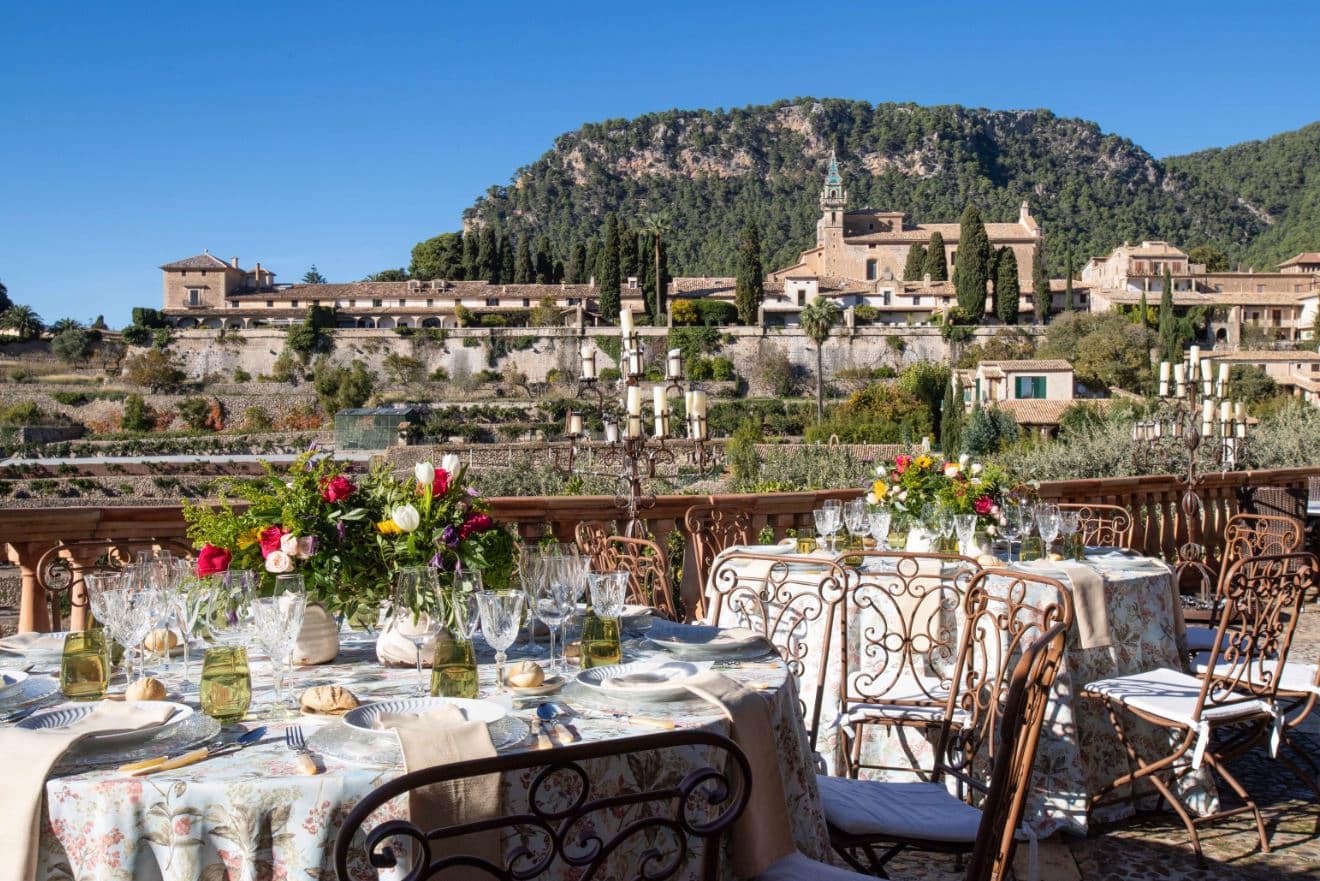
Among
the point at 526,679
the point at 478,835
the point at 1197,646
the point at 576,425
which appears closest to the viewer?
the point at 478,835

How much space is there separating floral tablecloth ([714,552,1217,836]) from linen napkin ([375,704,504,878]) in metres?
2.02

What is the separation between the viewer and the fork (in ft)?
5.08

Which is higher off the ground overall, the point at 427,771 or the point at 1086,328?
the point at 1086,328

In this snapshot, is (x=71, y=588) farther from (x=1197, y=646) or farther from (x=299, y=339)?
(x=299, y=339)

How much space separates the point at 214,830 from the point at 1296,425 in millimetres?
13590

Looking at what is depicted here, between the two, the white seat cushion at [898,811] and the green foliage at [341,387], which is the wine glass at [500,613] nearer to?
the white seat cushion at [898,811]

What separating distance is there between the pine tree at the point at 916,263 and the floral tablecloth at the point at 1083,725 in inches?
2355

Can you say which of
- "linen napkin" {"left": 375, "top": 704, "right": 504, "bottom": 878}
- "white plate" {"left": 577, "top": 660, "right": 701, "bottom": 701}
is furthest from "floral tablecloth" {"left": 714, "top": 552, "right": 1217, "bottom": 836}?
"linen napkin" {"left": 375, "top": 704, "right": 504, "bottom": 878}

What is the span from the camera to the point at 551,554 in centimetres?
246

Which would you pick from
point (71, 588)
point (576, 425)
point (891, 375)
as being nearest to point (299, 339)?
point (891, 375)

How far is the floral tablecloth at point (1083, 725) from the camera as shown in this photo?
11.4 feet

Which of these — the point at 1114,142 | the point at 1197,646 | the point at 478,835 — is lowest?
the point at 1197,646

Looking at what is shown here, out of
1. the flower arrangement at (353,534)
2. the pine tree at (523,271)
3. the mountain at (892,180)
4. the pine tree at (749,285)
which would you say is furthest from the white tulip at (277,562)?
the mountain at (892,180)

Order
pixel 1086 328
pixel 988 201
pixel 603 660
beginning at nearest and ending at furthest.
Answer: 1. pixel 603 660
2. pixel 1086 328
3. pixel 988 201
